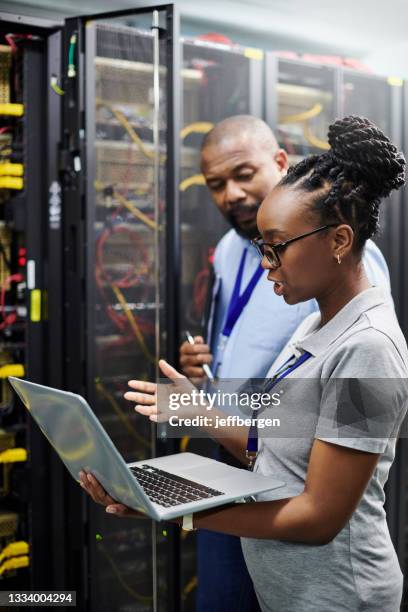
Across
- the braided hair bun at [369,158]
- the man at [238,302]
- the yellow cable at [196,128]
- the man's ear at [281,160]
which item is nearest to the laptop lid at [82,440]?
the braided hair bun at [369,158]

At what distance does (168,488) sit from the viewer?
1.22m

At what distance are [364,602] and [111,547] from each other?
1.50 metres

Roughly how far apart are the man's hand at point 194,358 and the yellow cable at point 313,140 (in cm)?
126

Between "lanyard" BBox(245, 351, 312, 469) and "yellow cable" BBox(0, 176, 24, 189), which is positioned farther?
"yellow cable" BBox(0, 176, 24, 189)

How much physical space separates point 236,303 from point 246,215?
29cm

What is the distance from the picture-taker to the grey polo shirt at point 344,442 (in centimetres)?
111

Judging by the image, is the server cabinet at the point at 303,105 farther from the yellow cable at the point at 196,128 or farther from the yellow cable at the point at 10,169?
the yellow cable at the point at 10,169

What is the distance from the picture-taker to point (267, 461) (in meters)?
1.27

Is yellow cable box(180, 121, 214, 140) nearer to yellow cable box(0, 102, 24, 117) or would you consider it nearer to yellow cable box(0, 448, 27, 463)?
yellow cable box(0, 102, 24, 117)

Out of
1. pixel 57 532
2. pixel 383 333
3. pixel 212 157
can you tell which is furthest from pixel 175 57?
pixel 57 532

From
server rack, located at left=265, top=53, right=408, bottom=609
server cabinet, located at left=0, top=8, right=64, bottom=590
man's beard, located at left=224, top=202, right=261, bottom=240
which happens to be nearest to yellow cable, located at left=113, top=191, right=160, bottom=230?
server cabinet, located at left=0, top=8, right=64, bottom=590

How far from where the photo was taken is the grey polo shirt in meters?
1.11

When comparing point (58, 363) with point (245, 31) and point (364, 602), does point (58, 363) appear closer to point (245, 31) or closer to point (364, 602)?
point (364, 602)

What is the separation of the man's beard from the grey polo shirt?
2.84 ft
